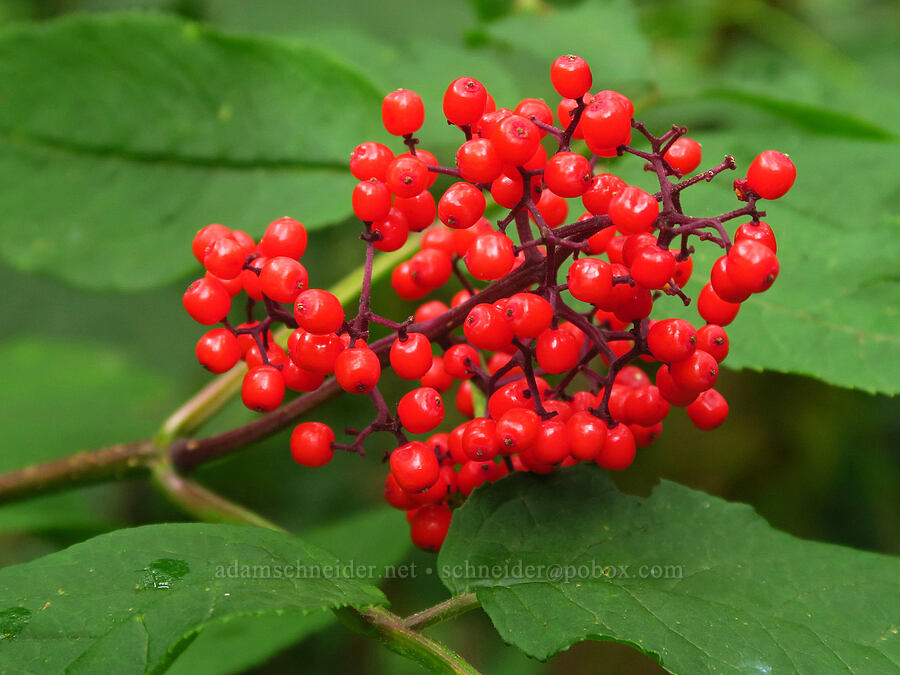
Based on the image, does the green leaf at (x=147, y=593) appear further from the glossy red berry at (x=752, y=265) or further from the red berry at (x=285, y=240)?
the glossy red berry at (x=752, y=265)

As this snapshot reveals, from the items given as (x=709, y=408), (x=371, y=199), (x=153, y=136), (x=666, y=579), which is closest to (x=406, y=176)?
(x=371, y=199)

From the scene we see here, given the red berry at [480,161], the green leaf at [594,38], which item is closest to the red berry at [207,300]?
the red berry at [480,161]

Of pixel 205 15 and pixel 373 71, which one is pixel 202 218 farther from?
pixel 205 15

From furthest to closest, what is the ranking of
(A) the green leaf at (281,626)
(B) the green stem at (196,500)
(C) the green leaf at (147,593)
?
1. (A) the green leaf at (281,626)
2. (B) the green stem at (196,500)
3. (C) the green leaf at (147,593)

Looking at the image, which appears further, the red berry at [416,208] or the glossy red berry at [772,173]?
the red berry at [416,208]

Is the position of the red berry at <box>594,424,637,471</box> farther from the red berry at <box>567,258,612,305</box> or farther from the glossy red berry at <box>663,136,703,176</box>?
the glossy red berry at <box>663,136,703,176</box>

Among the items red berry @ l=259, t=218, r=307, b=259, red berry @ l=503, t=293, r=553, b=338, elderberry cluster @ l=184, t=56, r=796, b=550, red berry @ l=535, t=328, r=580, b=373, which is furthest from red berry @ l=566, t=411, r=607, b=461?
red berry @ l=259, t=218, r=307, b=259
